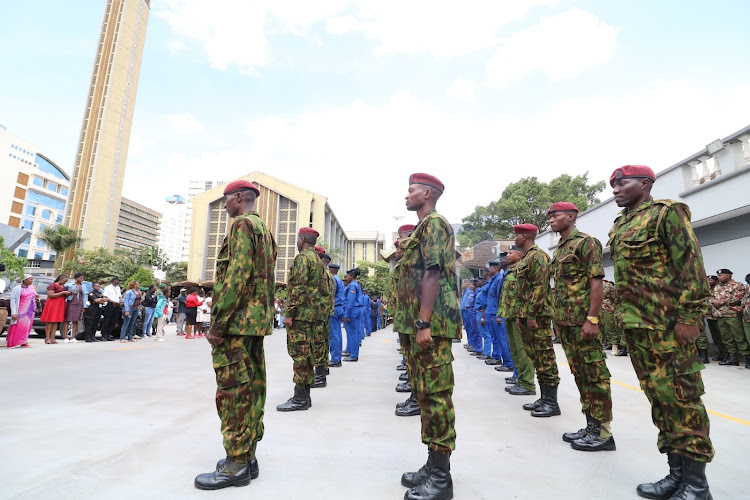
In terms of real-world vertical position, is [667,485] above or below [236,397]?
below

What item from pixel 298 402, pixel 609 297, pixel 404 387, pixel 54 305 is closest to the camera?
pixel 298 402

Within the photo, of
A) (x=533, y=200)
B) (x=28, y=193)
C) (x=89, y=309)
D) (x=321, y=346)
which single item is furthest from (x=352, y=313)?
(x=28, y=193)

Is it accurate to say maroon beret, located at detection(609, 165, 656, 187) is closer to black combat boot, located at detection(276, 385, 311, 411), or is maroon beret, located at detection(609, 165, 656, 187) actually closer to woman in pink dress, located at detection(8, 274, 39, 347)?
black combat boot, located at detection(276, 385, 311, 411)

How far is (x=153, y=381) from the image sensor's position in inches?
217

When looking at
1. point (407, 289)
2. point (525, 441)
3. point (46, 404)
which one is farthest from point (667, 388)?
point (46, 404)

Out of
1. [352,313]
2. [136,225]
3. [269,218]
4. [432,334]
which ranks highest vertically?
[136,225]

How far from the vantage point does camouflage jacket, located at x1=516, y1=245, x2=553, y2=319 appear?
4.21 m

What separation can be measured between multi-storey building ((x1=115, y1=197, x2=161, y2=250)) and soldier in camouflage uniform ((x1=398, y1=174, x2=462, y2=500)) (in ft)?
386

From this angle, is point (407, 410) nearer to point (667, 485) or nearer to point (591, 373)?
point (591, 373)

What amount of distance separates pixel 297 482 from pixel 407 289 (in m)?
1.37

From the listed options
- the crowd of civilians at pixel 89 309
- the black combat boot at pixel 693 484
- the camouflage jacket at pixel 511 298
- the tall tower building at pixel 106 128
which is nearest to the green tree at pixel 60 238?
the tall tower building at pixel 106 128

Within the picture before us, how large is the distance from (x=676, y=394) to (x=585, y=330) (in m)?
0.87

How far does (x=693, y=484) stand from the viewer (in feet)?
7.28

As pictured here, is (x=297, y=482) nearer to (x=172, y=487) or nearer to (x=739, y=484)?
(x=172, y=487)
